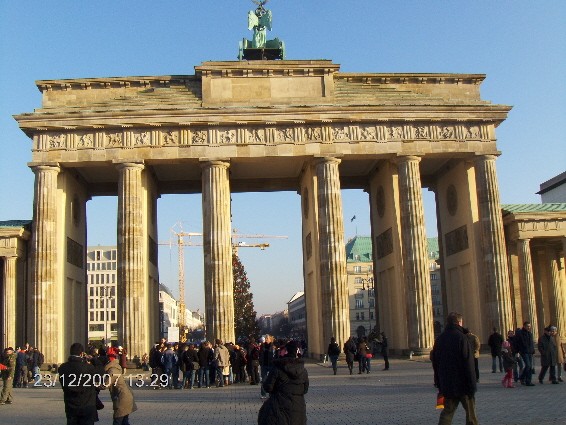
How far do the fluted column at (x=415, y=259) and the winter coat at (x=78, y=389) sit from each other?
2879 cm

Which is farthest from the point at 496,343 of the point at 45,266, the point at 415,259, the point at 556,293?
the point at 45,266

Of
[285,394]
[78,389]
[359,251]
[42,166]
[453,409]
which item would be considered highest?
[359,251]

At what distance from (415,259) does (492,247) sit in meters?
4.40

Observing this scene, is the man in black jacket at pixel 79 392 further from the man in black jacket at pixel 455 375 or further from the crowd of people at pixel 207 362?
the crowd of people at pixel 207 362

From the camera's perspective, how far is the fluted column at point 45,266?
115ft

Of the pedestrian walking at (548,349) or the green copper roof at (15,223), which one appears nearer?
the pedestrian walking at (548,349)

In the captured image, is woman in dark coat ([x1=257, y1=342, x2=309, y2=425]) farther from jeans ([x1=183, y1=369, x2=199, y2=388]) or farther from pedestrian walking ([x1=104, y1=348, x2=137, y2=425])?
jeans ([x1=183, y1=369, x2=199, y2=388])

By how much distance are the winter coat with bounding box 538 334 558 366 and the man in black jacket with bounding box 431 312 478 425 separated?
33.3 feet

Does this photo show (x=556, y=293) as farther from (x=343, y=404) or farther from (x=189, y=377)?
(x=343, y=404)

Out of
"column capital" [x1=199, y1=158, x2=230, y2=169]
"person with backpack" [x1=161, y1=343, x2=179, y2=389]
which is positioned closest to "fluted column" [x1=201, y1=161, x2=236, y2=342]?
"column capital" [x1=199, y1=158, x2=230, y2=169]

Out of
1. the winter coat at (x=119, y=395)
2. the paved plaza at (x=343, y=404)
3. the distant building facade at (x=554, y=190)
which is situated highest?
the distant building facade at (x=554, y=190)

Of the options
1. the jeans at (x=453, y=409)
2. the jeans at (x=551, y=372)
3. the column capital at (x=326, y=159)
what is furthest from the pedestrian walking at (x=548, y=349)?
the column capital at (x=326, y=159)

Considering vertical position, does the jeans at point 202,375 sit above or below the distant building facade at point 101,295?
below

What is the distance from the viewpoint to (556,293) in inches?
1687
